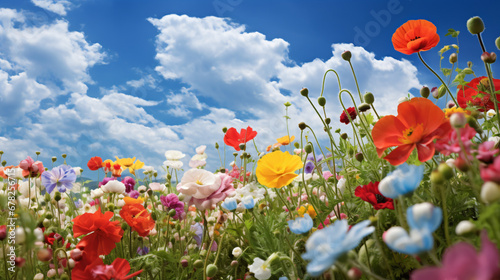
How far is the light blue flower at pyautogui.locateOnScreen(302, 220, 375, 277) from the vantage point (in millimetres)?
401

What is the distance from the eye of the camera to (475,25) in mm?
995

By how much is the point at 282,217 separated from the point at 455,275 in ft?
3.01

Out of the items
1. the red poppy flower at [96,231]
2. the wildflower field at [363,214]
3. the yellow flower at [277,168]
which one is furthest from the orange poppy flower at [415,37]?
the red poppy flower at [96,231]

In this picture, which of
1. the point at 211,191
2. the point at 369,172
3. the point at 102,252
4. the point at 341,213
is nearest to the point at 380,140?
the point at 369,172

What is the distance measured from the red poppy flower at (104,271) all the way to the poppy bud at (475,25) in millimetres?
1063

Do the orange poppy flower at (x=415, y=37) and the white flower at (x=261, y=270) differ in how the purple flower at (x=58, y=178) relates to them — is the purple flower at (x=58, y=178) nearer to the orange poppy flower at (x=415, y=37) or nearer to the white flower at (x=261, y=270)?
the white flower at (x=261, y=270)

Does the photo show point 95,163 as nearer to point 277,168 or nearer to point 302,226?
point 277,168

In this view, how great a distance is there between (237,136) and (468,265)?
5.40 ft

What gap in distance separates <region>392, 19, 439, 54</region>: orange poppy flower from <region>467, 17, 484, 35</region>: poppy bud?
0.73ft

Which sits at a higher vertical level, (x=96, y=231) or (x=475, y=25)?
(x=475, y=25)

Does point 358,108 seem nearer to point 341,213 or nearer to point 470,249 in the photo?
point 341,213

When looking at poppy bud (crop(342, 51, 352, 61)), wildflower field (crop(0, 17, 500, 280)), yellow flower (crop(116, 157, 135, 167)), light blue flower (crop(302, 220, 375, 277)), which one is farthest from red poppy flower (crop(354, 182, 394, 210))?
yellow flower (crop(116, 157, 135, 167))

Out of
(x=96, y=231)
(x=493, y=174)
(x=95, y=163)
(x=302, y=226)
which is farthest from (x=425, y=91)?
(x=95, y=163)

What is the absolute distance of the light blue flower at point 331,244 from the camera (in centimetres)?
40
